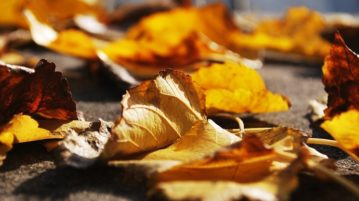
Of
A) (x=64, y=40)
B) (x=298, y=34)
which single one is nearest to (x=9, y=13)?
(x=64, y=40)

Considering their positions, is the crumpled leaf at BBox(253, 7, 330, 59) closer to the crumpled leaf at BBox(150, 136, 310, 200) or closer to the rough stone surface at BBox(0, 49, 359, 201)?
the rough stone surface at BBox(0, 49, 359, 201)

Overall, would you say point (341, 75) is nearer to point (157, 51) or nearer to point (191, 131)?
point (191, 131)

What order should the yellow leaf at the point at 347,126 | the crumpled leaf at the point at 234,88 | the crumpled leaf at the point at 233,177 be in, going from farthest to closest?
the crumpled leaf at the point at 234,88 < the yellow leaf at the point at 347,126 < the crumpled leaf at the point at 233,177

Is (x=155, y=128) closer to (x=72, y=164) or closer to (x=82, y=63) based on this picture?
(x=72, y=164)

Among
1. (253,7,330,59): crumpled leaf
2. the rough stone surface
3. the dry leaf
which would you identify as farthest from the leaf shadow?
the dry leaf

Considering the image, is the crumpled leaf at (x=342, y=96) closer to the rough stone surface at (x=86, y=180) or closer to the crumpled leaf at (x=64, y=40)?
the rough stone surface at (x=86, y=180)

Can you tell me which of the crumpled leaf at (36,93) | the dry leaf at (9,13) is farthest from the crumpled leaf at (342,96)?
the dry leaf at (9,13)

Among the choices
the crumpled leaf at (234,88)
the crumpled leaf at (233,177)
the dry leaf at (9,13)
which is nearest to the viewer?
the crumpled leaf at (233,177)
